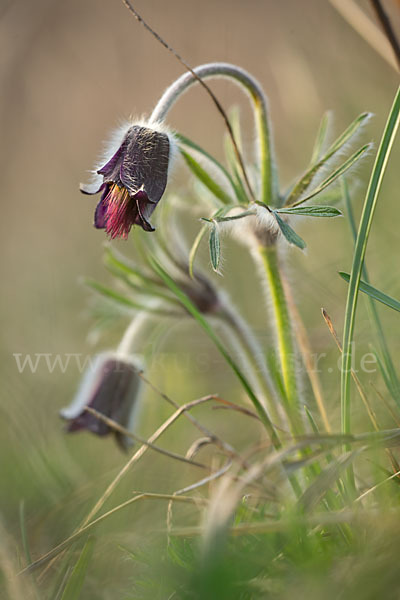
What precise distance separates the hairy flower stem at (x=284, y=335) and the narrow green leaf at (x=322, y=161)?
134mm

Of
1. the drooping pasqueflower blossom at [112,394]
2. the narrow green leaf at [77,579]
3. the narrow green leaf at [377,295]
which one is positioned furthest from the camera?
the drooping pasqueflower blossom at [112,394]

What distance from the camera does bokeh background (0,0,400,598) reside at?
1521 mm

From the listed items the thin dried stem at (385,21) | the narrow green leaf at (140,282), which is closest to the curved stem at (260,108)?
the thin dried stem at (385,21)

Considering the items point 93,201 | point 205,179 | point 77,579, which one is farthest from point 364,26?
point 93,201

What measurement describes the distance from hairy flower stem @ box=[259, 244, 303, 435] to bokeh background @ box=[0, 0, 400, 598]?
0.76 ft

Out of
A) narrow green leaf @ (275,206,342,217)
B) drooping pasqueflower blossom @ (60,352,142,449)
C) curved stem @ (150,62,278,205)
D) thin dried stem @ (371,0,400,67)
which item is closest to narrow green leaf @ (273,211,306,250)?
narrow green leaf @ (275,206,342,217)

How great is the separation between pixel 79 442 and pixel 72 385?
1.38 ft

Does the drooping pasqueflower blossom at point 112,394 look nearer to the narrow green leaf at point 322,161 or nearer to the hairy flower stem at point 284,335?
the hairy flower stem at point 284,335

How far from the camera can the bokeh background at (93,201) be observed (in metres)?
1.52

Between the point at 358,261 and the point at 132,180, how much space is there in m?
0.45

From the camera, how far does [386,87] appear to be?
2.25m

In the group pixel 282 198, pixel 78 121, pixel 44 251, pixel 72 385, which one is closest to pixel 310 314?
pixel 282 198

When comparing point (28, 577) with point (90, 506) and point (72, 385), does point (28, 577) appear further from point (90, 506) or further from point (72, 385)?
point (72, 385)

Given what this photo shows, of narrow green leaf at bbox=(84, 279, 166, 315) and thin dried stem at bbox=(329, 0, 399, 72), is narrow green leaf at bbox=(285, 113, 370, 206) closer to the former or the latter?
thin dried stem at bbox=(329, 0, 399, 72)
